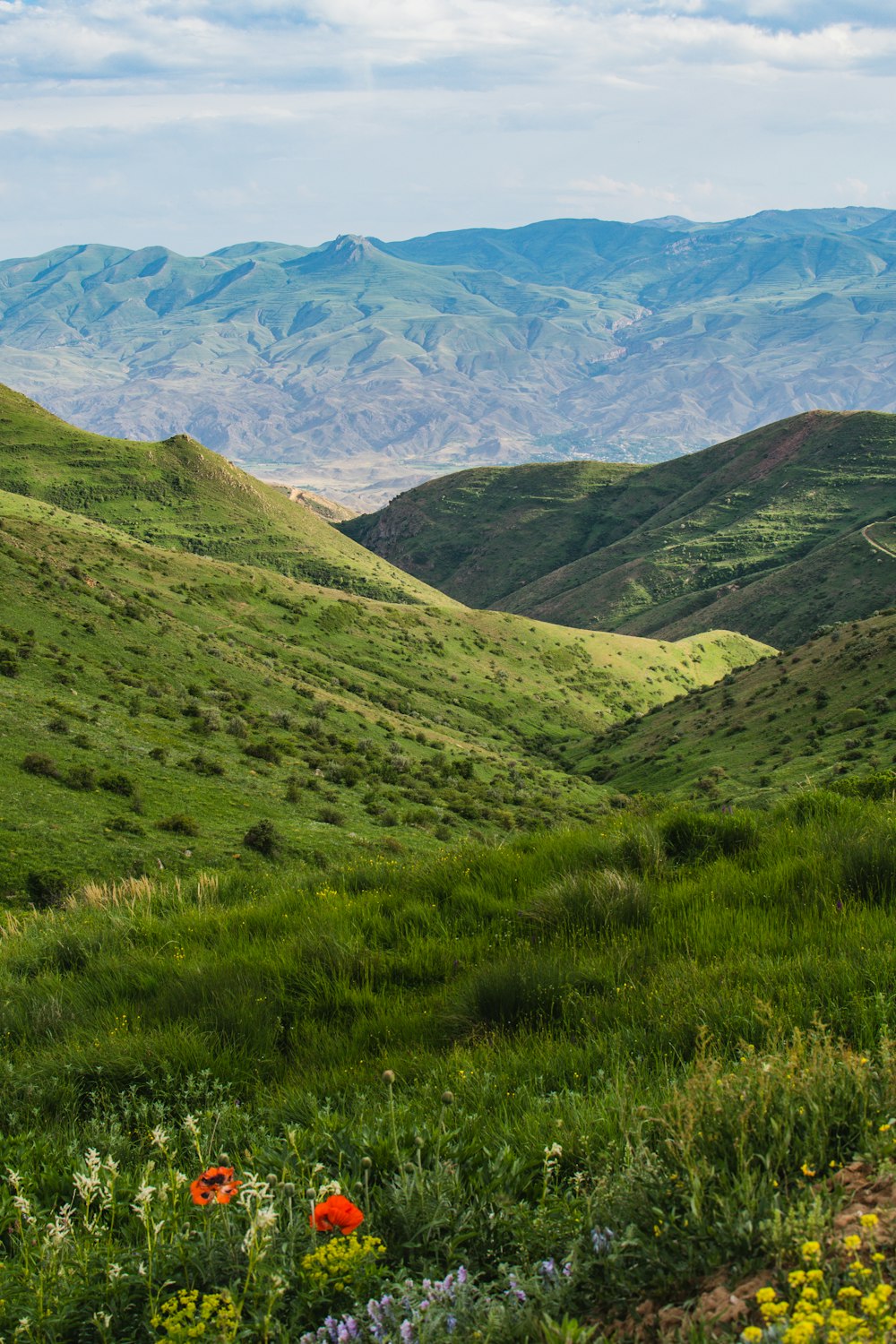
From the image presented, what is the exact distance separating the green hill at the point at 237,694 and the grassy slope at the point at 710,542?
76.3ft

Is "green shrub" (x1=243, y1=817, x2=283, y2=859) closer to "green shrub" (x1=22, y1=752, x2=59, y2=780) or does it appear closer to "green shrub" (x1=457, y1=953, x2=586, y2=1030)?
"green shrub" (x1=22, y1=752, x2=59, y2=780)

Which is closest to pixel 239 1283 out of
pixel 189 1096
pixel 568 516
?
pixel 189 1096

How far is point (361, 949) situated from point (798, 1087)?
126 inches

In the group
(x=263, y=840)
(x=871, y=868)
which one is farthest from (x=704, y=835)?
(x=263, y=840)

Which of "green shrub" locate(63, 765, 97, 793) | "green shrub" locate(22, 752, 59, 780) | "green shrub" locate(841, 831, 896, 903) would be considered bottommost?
"green shrub" locate(63, 765, 97, 793)

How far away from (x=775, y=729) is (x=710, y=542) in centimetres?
10818

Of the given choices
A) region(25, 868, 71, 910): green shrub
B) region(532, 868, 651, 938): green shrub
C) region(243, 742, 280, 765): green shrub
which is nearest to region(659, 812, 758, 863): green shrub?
region(532, 868, 651, 938): green shrub

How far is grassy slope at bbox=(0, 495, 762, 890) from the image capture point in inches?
850

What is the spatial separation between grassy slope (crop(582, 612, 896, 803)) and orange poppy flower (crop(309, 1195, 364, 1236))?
29832 millimetres

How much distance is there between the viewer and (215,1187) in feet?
9.56

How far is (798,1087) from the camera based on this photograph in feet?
10.2

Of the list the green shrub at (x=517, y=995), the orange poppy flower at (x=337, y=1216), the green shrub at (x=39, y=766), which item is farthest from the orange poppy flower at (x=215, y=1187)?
the green shrub at (x=39, y=766)

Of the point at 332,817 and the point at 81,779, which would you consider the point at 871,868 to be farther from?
the point at 332,817

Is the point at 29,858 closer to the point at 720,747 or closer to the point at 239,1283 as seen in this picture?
the point at 239,1283
